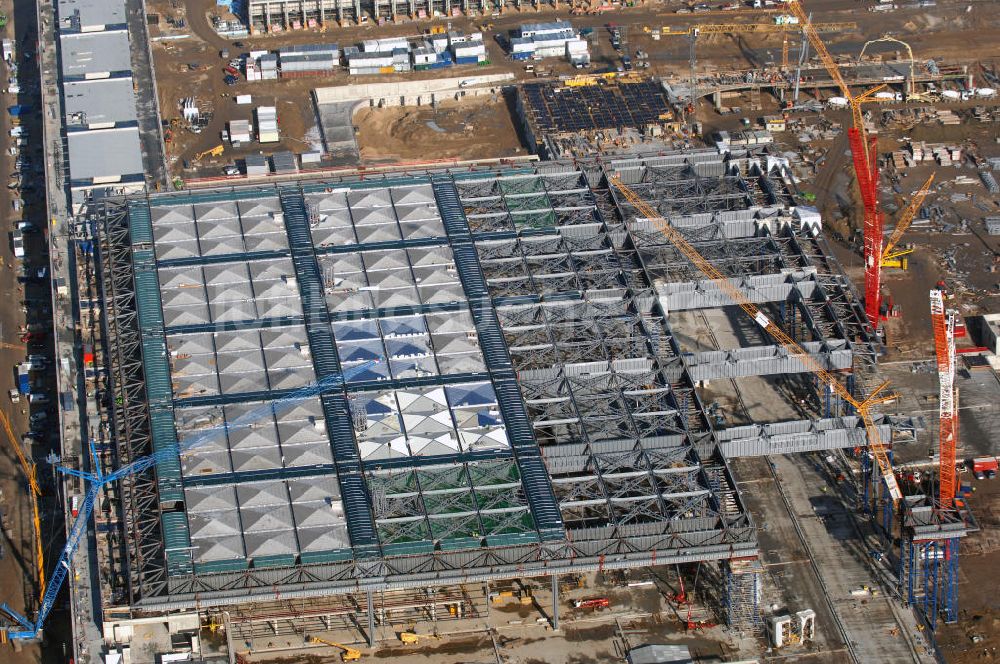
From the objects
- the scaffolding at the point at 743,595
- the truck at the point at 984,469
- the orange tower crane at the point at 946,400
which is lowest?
the scaffolding at the point at 743,595

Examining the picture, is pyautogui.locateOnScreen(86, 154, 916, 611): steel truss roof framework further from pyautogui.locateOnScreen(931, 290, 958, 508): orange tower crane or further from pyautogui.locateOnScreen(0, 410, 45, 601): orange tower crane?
pyautogui.locateOnScreen(0, 410, 45, 601): orange tower crane

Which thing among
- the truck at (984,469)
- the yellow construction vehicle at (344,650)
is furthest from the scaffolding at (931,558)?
the yellow construction vehicle at (344,650)

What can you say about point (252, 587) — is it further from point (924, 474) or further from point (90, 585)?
point (924, 474)

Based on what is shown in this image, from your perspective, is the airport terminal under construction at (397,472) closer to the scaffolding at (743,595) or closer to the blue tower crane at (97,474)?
the scaffolding at (743,595)

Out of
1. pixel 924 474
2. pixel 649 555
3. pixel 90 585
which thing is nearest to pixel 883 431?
pixel 924 474

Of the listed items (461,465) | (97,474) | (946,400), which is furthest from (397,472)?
(946,400)

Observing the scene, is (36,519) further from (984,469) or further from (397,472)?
(984,469)

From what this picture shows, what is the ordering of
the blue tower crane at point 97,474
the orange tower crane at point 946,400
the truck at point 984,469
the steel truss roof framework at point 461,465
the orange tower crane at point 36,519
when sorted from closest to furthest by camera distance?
1. the steel truss roof framework at point 461,465
2. the blue tower crane at point 97,474
3. the orange tower crane at point 36,519
4. the orange tower crane at point 946,400
5. the truck at point 984,469
